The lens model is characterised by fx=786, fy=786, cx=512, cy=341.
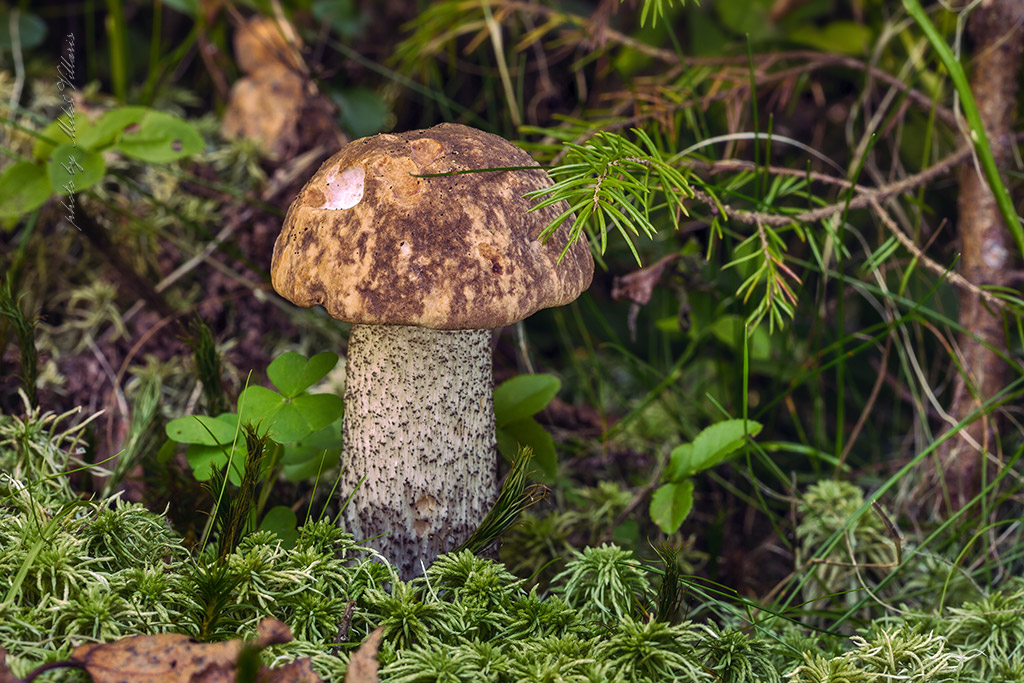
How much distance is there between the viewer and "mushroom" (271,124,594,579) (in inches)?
52.1

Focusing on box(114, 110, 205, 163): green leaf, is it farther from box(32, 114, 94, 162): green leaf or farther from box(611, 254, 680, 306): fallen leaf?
box(611, 254, 680, 306): fallen leaf

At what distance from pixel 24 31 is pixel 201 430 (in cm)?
184

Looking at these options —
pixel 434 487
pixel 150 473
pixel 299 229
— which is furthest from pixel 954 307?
pixel 150 473

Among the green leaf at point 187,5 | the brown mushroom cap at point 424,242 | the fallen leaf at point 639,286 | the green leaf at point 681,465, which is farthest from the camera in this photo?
the green leaf at point 187,5

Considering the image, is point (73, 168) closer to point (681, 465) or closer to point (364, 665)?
point (364, 665)

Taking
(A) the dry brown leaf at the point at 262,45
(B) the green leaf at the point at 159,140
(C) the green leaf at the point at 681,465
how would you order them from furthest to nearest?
(A) the dry brown leaf at the point at 262,45
(B) the green leaf at the point at 159,140
(C) the green leaf at the point at 681,465

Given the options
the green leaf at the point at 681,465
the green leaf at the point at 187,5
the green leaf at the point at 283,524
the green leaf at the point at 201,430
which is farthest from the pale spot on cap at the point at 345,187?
the green leaf at the point at 187,5

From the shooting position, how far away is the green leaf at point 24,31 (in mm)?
2529

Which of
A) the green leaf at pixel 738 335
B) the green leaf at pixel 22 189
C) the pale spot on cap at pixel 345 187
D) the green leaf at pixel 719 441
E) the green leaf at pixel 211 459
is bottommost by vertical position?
the green leaf at pixel 719 441

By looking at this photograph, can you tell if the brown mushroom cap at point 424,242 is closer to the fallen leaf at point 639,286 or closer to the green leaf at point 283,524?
the fallen leaf at point 639,286

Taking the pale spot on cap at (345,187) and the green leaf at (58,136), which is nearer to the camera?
the pale spot on cap at (345,187)

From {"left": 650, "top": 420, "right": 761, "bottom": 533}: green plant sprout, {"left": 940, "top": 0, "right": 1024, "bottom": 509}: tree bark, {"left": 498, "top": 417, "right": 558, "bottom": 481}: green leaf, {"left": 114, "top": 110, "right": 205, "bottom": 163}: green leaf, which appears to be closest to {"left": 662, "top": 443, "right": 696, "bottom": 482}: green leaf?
{"left": 650, "top": 420, "right": 761, "bottom": 533}: green plant sprout

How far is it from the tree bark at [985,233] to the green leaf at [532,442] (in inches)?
39.1

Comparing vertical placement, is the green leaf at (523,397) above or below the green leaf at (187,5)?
below
